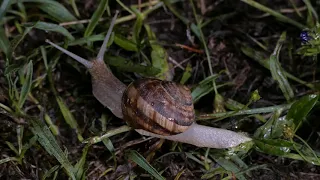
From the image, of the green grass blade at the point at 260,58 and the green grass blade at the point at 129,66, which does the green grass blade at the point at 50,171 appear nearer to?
the green grass blade at the point at 129,66

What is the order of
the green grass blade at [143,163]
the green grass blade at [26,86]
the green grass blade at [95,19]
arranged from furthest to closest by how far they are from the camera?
1. the green grass blade at [95,19]
2. the green grass blade at [26,86]
3. the green grass blade at [143,163]

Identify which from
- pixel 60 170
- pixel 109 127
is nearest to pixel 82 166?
pixel 60 170

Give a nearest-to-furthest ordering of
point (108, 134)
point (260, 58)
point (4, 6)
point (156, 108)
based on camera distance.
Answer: point (156, 108) < point (108, 134) < point (4, 6) < point (260, 58)

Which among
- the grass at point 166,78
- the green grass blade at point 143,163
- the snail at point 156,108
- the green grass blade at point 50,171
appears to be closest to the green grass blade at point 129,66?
the grass at point 166,78

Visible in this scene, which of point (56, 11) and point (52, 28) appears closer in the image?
point (52, 28)

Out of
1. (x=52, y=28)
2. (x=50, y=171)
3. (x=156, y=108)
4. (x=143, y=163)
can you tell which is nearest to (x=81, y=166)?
(x=50, y=171)

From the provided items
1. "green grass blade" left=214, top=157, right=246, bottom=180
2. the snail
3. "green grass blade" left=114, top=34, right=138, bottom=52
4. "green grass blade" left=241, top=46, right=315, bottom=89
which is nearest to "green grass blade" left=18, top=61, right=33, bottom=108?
the snail

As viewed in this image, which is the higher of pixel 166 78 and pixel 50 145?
pixel 166 78

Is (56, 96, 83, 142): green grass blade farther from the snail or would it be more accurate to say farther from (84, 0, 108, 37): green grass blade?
(84, 0, 108, 37): green grass blade

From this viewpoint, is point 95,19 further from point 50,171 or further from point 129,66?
point 50,171
